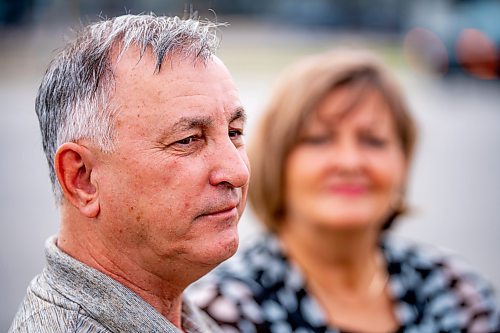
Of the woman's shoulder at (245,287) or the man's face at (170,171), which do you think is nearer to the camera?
the man's face at (170,171)

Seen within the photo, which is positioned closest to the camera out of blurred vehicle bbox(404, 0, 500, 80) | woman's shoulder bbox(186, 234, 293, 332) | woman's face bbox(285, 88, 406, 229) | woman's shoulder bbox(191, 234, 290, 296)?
woman's shoulder bbox(186, 234, 293, 332)

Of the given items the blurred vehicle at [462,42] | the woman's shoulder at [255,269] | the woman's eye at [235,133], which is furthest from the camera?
the blurred vehicle at [462,42]

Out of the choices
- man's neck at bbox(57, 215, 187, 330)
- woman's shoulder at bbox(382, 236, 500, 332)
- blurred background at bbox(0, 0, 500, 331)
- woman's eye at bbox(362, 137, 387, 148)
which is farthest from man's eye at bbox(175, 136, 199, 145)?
woman's shoulder at bbox(382, 236, 500, 332)

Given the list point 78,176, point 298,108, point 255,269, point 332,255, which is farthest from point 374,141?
point 78,176

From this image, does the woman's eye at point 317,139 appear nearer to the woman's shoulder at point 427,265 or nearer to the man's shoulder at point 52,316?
the woman's shoulder at point 427,265

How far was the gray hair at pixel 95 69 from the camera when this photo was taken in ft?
4.94

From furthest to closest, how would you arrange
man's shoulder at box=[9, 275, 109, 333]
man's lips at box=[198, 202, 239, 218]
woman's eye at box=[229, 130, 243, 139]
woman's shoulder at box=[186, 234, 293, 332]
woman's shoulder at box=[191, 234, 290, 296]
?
woman's shoulder at box=[191, 234, 290, 296], woman's shoulder at box=[186, 234, 293, 332], woman's eye at box=[229, 130, 243, 139], man's lips at box=[198, 202, 239, 218], man's shoulder at box=[9, 275, 109, 333]

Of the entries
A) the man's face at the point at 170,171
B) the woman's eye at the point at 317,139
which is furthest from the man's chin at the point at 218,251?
the woman's eye at the point at 317,139

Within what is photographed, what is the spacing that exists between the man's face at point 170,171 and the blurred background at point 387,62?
328 millimetres

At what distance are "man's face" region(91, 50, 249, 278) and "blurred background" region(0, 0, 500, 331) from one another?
33cm

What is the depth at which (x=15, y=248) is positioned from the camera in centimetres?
649

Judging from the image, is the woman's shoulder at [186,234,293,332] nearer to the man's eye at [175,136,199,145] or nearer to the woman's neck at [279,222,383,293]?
the woman's neck at [279,222,383,293]

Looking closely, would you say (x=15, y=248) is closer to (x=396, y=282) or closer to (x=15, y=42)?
(x=396, y=282)

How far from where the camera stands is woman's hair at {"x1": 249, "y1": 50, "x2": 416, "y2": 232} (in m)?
3.41
